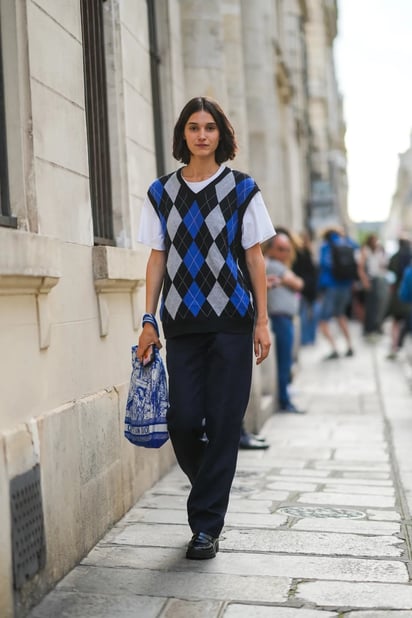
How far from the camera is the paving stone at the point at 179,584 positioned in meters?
4.25

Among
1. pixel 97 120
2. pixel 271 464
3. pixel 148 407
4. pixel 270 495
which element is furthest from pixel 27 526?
pixel 271 464

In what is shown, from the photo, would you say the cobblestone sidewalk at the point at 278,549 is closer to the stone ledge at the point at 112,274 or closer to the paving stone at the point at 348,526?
the paving stone at the point at 348,526

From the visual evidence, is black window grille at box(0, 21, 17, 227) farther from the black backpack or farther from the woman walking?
the black backpack

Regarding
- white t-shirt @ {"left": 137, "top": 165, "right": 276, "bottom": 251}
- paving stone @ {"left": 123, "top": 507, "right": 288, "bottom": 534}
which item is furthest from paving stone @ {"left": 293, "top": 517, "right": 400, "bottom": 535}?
white t-shirt @ {"left": 137, "top": 165, "right": 276, "bottom": 251}

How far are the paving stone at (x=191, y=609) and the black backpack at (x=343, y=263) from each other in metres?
11.2

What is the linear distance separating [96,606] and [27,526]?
43cm

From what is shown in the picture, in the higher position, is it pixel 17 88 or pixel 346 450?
pixel 17 88

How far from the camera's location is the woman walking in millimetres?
4738

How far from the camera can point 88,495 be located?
5.01 m

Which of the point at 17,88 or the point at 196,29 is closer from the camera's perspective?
the point at 17,88

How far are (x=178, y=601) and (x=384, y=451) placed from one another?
4.22 meters

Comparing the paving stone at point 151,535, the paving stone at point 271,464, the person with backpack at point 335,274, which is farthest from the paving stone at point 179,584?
the person with backpack at point 335,274

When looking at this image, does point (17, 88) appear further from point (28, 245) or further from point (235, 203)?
point (235, 203)

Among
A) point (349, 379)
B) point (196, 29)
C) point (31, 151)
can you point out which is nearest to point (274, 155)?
point (349, 379)
